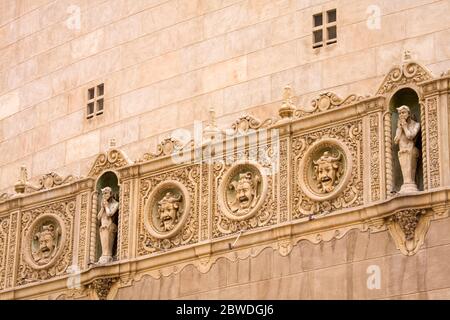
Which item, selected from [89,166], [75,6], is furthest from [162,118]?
[75,6]

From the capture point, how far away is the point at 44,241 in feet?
76.6

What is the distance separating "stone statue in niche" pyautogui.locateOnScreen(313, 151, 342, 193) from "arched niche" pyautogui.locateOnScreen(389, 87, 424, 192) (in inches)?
34.0

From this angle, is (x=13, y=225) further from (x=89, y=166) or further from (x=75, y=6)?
(x=75, y=6)

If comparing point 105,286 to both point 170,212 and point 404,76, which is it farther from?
point 404,76

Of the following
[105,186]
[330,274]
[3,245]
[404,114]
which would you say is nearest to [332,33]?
[404,114]

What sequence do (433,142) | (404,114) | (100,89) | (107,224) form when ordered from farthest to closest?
(100,89) → (107,224) → (404,114) → (433,142)

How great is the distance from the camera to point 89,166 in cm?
2339

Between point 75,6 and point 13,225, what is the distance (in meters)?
3.88

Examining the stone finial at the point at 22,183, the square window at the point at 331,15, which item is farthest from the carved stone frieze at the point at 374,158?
the stone finial at the point at 22,183

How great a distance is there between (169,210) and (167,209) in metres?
0.05

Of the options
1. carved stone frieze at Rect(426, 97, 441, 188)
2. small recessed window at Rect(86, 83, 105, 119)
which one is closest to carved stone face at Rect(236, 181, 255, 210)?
carved stone frieze at Rect(426, 97, 441, 188)

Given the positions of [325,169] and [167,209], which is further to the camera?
[167,209]
